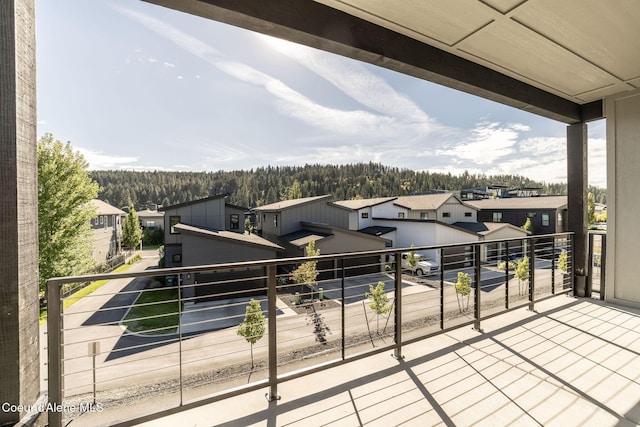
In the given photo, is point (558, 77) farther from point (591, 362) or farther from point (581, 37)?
point (591, 362)

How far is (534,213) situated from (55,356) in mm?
26025

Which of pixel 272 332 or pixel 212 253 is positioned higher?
pixel 272 332

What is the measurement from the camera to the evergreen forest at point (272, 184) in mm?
49312

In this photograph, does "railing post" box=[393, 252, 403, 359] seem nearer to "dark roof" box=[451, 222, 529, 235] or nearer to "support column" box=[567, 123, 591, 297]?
"support column" box=[567, 123, 591, 297]

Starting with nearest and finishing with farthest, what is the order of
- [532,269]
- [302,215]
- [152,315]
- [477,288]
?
[477,288], [532,269], [152,315], [302,215]

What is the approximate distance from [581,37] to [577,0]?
1.72 feet

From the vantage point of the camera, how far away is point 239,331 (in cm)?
480

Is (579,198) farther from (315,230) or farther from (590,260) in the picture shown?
(315,230)

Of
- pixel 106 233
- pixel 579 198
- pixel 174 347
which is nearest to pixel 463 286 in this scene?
pixel 579 198

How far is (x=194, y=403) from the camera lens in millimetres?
1422

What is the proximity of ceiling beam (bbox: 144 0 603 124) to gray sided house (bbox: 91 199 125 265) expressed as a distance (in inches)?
767

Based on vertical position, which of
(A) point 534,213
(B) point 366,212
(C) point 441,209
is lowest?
(A) point 534,213

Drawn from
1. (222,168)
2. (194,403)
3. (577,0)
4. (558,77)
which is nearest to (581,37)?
(577,0)

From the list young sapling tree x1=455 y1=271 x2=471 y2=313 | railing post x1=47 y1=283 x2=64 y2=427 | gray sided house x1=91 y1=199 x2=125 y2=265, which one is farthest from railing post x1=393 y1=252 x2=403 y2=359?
gray sided house x1=91 y1=199 x2=125 y2=265
